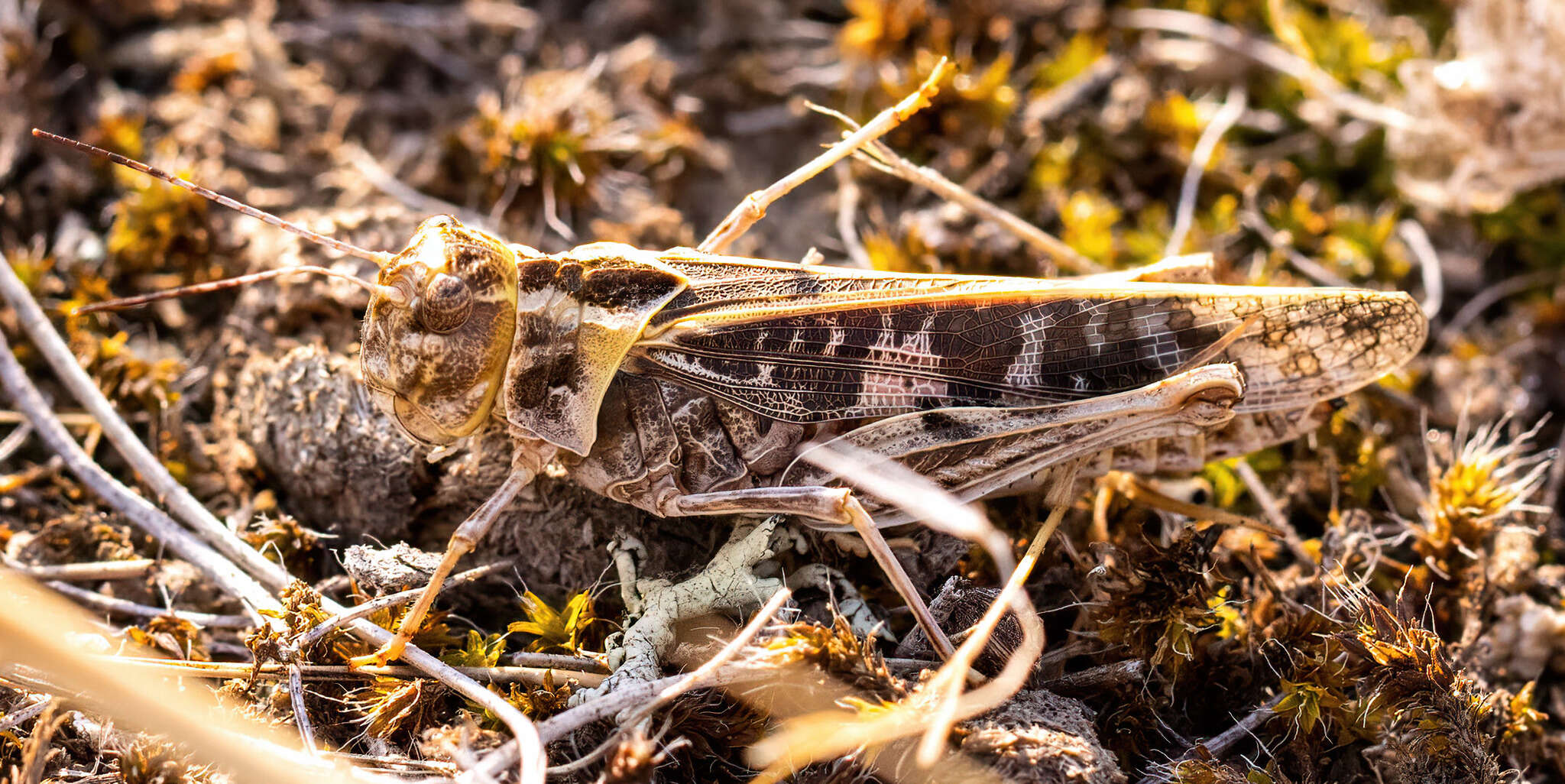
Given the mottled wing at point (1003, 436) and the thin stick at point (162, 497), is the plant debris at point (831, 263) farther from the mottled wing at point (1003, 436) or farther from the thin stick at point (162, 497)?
the mottled wing at point (1003, 436)

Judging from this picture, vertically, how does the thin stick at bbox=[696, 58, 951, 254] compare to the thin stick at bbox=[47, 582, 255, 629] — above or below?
above

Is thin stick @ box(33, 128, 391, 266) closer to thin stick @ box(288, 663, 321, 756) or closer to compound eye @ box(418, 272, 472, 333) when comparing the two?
compound eye @ box(418, 272, 472, 333)

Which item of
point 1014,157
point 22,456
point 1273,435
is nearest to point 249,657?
point 22,456

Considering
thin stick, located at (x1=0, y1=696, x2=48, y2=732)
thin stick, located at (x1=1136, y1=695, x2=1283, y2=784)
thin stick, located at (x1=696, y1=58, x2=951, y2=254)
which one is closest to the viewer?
thin stick, located at (x1=0, y1=696, x2=48, y2=732)

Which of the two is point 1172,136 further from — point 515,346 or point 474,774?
point 474,774

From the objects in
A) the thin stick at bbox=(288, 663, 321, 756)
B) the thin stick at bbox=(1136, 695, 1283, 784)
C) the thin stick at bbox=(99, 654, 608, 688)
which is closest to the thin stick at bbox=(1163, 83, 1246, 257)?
the thin stick at bbox=(1136, 695, 1283, 784)

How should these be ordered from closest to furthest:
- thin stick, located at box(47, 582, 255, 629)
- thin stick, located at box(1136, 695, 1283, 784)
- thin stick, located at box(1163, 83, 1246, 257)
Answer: thin stick, located at box(1136, 695, 1283, 784)
thin stick, located at box(47, 582, 255, 629)
thin stick, located at box(1163, 83, 1246, 257)

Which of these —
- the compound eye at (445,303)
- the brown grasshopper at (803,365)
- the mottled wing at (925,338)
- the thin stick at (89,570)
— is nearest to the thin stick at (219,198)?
the brown grasshopper at (803,365)

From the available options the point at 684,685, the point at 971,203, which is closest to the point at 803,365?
the point at 684,685
